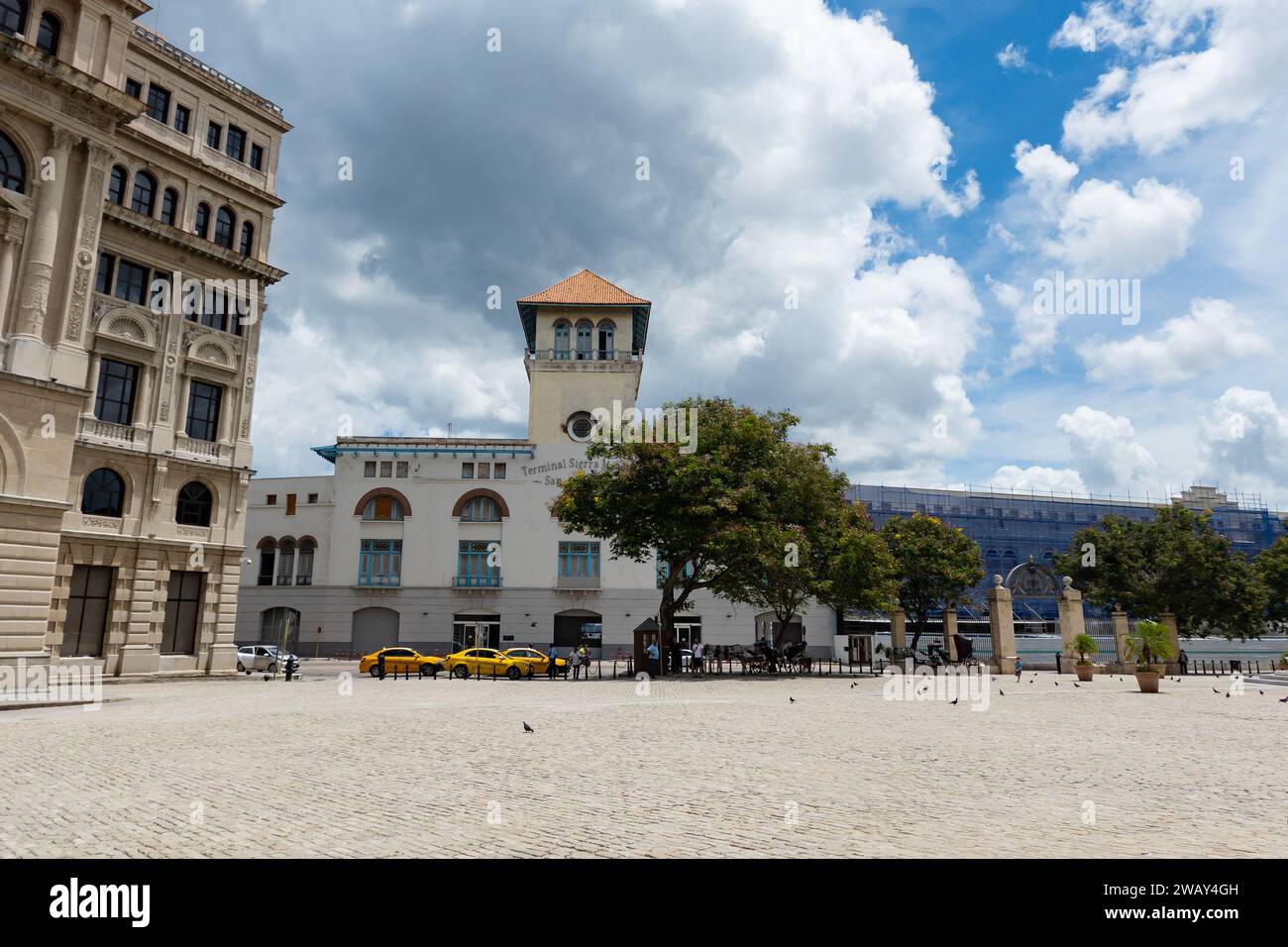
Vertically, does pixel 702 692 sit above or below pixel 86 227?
below

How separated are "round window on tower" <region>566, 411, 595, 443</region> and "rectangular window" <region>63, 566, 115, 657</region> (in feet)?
102

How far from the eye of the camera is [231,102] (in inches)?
1373

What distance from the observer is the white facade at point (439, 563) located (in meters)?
51.7

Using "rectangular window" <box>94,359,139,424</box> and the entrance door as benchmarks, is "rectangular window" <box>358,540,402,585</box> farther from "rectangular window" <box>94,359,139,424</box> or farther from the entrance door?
"rectangular window" <box>94,359,139,424</box>

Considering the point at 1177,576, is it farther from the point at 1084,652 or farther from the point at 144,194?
the point at 144,194

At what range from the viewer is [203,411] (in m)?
32.8

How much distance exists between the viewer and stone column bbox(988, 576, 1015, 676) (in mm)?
37188

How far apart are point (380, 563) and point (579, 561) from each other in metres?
13.2

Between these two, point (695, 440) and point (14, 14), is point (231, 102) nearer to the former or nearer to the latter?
point (14, 14)

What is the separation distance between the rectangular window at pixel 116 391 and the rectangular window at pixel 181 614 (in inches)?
255

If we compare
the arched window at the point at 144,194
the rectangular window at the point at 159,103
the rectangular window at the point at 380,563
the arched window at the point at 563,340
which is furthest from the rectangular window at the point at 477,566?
the rectangular window at the point at 159,103

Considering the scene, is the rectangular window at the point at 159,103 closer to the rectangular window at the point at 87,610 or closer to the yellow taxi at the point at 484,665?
the rectangular window at the point at 87,610
